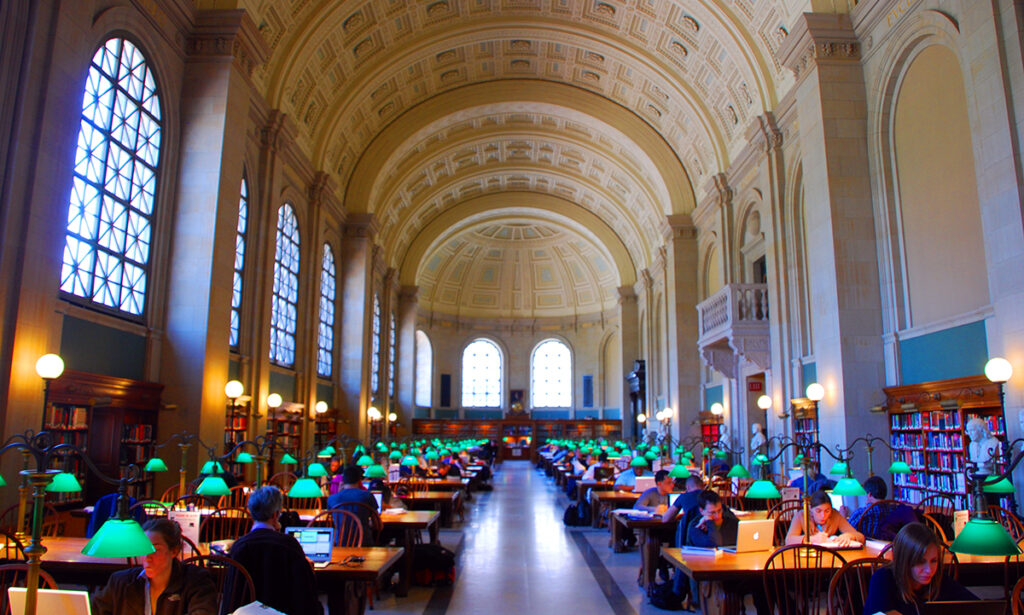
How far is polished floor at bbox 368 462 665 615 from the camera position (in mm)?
7625

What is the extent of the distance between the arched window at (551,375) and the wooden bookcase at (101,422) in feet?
97.6

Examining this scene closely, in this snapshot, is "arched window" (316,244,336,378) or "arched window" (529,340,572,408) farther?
"arched window" (529,340,572,408)

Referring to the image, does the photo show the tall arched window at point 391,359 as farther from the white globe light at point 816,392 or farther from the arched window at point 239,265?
the white globe light at point 816,392

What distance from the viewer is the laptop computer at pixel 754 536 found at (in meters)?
5.88

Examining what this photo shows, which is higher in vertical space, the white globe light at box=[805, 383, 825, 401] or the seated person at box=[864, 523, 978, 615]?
the white globe light at box=[805, 383, 825, 401]

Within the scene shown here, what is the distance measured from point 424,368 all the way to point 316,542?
32.8 m

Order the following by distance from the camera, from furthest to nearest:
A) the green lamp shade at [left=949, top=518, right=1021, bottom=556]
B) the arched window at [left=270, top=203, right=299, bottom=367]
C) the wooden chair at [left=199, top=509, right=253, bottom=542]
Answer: the arched window at [left=270, top=203, right=299, bottom=367]
the wooden chair at [left=199, top=509, right=253, bottom=542]
the green lamp shade at [left=949, top=518, right=1021, bottom=556]

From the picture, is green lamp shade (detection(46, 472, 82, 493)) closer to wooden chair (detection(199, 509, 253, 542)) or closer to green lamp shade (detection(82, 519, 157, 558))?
wooden chair (detection(199, 509, 253, 542))

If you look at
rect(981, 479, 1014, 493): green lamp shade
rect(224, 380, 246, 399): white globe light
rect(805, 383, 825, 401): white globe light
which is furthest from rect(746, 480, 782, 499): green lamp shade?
rect(224, 380, 246, 399): white globe light

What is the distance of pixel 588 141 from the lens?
26.4 metres

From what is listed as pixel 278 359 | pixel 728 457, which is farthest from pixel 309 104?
pixel 728 457

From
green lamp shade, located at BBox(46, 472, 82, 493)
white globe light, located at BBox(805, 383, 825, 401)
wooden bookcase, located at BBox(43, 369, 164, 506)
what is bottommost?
green lamp shade, located at BBox(46, 472, 82, 493)

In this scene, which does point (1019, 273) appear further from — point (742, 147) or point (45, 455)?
point (742, 147)

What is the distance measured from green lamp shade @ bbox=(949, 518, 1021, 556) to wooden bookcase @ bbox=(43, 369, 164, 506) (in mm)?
8467
